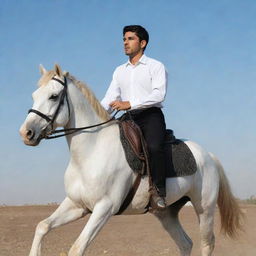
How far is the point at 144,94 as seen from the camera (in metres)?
6.82


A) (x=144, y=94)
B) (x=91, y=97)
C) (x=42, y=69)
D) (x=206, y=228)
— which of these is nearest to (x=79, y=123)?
(x=91, y=97)

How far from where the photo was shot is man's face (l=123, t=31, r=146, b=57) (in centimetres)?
691

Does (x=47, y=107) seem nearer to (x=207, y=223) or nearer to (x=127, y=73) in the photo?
(x=127, y=73)

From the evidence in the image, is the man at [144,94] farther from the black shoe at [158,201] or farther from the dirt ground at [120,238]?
the dirt ground at [120,238]

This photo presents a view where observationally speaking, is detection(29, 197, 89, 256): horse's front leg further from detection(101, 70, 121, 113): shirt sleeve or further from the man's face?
the man's face

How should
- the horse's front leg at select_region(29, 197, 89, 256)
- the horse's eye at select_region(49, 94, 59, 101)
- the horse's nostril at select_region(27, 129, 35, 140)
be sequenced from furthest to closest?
the horse's front leg at select_region(29, 197, 89, 256)
the horse's eye at select_region(49, 94, 59, 101)
the horse's nostril at select_region(27, 129, 35, 140)

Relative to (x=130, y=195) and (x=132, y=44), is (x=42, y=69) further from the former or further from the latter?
(x=130, y=195)

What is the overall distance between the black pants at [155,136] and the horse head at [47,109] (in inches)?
42.3

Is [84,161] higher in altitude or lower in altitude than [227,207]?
higher

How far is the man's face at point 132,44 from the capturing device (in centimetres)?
691

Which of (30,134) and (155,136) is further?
(155,136)

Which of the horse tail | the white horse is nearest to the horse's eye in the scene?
the white horse

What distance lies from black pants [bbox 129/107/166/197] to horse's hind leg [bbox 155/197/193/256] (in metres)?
1.16

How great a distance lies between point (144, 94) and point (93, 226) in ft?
6.36
